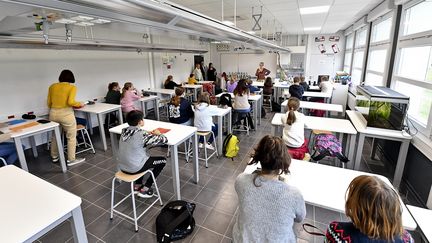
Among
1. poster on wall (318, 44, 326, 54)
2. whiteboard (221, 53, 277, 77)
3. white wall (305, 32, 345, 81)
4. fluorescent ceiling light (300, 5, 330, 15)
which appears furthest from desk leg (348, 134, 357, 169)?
poster on wall (318, 44, 326, 54)

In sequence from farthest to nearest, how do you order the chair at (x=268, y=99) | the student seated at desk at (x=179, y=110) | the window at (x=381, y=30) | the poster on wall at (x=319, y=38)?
the poster on wall at (x=319, y=38) → the chair at (x=268, y=99) → the window at (x=381, y=30) → the student seated at desk at (x=179, y=110)

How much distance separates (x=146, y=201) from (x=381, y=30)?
6418 millimetres

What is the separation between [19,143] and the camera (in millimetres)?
2797

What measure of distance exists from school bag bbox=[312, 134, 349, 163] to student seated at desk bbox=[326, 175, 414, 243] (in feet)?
6.52

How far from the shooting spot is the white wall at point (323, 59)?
9884 millimetres

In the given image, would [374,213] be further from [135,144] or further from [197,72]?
[197,72]

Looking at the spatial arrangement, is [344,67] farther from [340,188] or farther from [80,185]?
[80,185]

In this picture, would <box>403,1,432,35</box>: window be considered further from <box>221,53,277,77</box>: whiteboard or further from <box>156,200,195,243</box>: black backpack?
<box>221,53,277,77</box>: whiteboard

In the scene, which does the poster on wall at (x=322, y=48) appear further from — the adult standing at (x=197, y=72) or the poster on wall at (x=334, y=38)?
the adult standing at (x=197, y=72)

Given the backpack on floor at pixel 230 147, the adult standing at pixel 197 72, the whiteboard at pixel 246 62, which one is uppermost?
the whiteboard at pixel 246 62

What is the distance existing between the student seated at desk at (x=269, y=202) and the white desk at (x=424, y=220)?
76 cm

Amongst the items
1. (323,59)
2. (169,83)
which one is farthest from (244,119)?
(323,59)

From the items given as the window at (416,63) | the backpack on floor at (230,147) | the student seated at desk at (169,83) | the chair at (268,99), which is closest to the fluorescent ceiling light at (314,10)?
the window at (416,63)

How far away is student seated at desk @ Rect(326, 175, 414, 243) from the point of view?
0.91m
